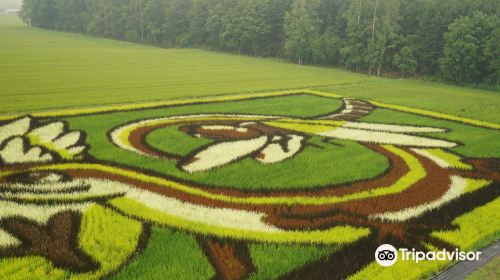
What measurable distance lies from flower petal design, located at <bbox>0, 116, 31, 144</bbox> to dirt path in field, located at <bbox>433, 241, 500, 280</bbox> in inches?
833

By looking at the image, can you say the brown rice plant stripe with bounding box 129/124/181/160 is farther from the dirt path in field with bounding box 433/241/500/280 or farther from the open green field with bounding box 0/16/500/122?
the dirt path in field with bounding box 433/241/500/280

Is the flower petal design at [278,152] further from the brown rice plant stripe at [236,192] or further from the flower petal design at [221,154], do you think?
the brown rice plant stripe at [236,192]

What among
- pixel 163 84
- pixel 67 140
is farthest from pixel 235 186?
pixel 163 84

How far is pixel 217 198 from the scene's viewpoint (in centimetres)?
1606

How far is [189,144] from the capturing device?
23.4 metres

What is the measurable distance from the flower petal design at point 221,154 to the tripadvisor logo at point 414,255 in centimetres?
907

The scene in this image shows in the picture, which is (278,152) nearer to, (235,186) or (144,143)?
(235,186)

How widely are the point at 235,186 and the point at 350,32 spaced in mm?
63778

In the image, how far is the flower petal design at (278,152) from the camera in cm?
2131

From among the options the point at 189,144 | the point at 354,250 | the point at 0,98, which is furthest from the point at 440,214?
the point at 0,98

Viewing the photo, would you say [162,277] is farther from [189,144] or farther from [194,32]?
[194,32]

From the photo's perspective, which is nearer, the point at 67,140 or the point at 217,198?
the point at 217,198

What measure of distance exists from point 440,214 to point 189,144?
12.7 m

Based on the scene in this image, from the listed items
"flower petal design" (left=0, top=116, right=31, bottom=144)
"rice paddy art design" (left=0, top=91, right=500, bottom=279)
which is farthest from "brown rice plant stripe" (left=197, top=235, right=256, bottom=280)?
"flower petal design" (left=0, top=116, right=31, bottom=144)
